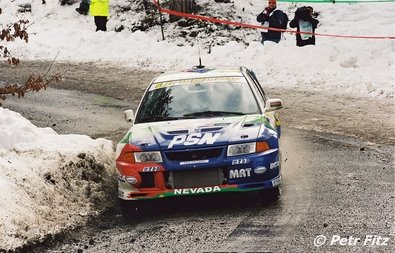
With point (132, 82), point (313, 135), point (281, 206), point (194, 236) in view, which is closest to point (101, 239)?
point (194, 236)

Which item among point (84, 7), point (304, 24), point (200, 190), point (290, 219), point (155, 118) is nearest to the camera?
point (290, 219)

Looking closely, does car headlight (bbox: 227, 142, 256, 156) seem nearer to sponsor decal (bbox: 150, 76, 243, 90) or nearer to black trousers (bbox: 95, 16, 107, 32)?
sponsor decal (bbox: 150, 76, 243, 90)

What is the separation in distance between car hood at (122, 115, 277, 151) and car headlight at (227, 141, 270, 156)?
0.18 ft

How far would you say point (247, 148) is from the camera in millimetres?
7031

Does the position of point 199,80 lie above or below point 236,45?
above

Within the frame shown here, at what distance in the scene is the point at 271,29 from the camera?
Result: 1831 cm

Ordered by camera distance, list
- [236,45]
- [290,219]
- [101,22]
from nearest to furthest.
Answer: [290,219], [236,45], [101,22]

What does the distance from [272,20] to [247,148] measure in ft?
39.1

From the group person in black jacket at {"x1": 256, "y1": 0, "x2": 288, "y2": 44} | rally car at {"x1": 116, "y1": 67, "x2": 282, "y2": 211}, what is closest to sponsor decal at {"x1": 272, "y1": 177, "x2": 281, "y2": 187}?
rally car at {"x1": 116, "y1": 67, "x2": 282, "y2": 211}

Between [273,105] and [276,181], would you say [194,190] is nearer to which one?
[276,181]

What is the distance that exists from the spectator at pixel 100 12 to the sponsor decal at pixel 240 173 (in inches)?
658

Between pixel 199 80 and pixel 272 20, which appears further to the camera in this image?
pixel 272 20

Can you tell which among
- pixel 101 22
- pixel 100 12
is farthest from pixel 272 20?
pixel 101 22

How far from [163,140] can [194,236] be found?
51.0 inches
